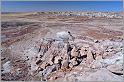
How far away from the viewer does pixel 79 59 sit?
448cm

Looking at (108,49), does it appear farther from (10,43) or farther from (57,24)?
(10,43)

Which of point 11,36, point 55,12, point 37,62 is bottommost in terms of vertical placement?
point 37,62

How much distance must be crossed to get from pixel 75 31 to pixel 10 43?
80cm

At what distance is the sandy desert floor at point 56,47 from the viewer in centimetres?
440

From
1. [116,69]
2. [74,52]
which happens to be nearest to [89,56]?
[74,52]

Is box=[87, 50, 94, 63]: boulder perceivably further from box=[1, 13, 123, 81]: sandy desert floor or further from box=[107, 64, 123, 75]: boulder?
box=[107, 64, 123, 75]: boulder

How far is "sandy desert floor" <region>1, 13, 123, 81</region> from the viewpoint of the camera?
4.40 m

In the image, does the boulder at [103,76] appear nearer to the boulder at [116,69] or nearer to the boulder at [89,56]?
the boulder at [116,69]

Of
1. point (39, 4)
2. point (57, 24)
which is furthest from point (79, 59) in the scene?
point (39, 4)

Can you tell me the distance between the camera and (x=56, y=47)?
4504 millimetres

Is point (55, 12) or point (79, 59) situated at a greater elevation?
point (55, 12)

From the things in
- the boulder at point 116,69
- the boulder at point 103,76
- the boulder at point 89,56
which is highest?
the boulder at point 89,56

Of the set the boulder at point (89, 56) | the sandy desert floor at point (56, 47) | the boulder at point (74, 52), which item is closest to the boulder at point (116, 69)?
the sandy desert floor at point (56, 47)

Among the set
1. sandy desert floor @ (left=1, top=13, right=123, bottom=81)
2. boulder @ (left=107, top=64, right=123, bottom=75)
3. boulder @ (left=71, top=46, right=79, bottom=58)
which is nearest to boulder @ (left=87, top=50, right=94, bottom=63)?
sandy desert floor @ (left=1, top=13, right=123, bottom=81)
